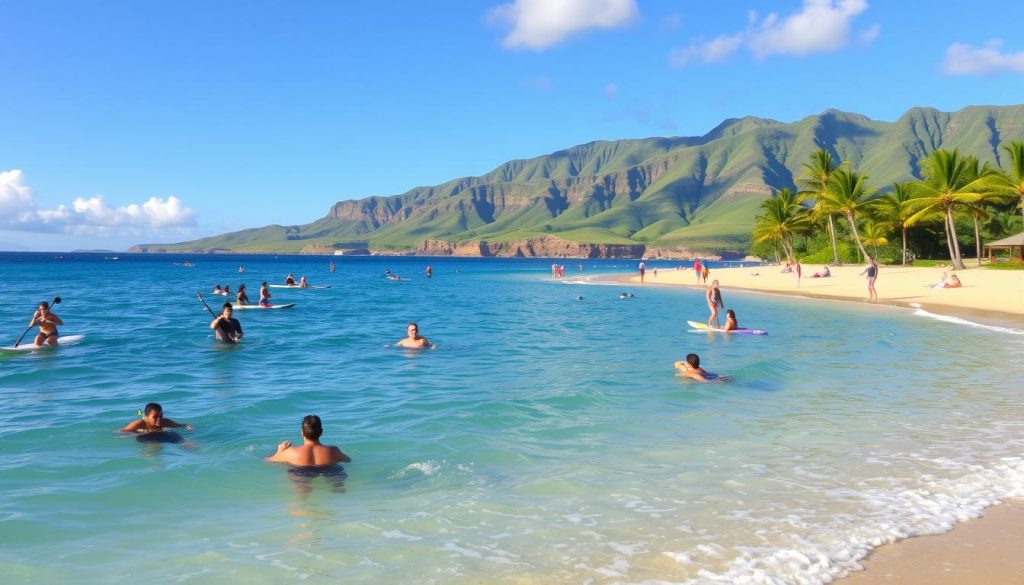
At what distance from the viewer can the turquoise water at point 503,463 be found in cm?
662

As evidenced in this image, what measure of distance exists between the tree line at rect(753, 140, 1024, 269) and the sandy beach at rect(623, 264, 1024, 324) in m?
6.04

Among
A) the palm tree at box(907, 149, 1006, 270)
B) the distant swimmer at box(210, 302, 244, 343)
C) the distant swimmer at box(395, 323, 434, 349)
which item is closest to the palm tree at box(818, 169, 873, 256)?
the palm tree at box(907, 149, 1006, 270)

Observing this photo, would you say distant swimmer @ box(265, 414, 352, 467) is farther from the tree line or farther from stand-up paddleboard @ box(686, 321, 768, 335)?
the tree line

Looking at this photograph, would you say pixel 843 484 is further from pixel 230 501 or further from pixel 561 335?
pixel 561 335

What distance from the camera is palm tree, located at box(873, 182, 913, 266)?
7025cm

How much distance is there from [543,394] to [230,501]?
772 centimetres

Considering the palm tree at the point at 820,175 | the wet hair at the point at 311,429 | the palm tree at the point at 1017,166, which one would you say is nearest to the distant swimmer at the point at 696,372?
the wet hair at the point at 311,429

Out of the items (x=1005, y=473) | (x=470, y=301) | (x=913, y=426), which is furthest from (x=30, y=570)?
(x=470, y=301)

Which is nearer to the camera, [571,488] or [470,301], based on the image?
[571,488]

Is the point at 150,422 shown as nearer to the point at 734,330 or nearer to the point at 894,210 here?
the point at 734,330

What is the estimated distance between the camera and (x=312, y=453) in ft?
30.7

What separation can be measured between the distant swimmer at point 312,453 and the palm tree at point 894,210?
7252 cm

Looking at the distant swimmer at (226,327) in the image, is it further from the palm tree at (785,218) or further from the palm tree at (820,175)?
the palm tree at (785,218)

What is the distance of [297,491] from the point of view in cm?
859
